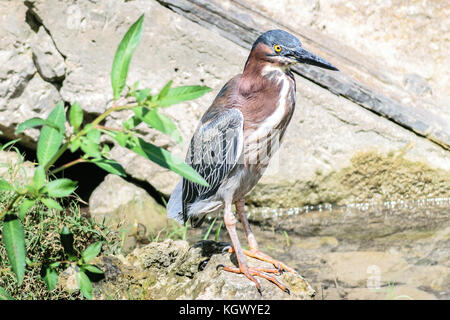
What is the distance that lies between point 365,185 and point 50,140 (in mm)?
3682

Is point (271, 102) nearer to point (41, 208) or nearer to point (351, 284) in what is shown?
point (351, 284)

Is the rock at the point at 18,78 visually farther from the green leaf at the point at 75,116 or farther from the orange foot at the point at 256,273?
the green leaf at the point at 75,116

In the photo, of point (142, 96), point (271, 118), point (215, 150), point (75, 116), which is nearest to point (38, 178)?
point (75, 116)

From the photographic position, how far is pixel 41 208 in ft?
12.8

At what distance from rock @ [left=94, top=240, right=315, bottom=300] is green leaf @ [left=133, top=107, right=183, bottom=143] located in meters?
1.29

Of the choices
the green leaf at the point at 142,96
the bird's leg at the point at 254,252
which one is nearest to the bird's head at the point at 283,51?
the bird's leg at the point at 254,252

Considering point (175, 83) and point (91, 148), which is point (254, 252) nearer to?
point (91, 148)

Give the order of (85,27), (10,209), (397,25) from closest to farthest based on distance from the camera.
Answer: (10,209)
(85,27)
(397,25)

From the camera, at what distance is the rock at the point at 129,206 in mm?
4844

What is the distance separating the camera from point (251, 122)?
322cm

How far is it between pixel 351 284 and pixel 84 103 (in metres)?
2.67

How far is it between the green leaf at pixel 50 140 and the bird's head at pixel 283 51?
1348mm

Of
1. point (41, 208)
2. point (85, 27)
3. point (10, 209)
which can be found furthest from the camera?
point (85, 27)

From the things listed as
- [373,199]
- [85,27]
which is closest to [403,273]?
[373,199]
